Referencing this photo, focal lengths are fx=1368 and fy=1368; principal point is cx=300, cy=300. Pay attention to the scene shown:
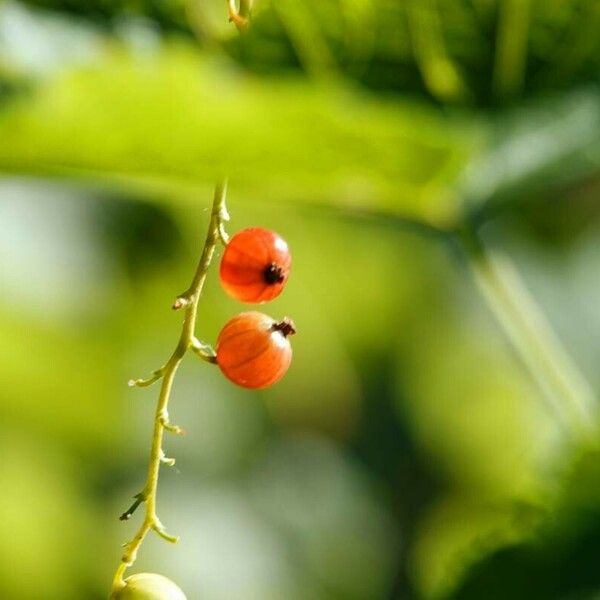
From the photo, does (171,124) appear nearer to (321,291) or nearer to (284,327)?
(284,327)

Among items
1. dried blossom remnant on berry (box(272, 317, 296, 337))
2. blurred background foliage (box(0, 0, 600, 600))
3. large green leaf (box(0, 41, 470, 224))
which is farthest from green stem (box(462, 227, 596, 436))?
dried blossom remnant on berry (box(272, 317, 296, 337))

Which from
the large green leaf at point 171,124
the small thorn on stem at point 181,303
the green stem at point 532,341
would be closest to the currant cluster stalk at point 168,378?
the small thorn on stem at point 181,303

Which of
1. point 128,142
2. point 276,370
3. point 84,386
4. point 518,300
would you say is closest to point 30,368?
point 84,386

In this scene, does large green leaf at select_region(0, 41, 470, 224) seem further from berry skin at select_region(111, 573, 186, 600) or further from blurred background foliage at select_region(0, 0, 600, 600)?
berry skin at select_region(111, 573, 186, 600)

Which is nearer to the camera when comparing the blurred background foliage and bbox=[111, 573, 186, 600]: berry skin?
bbox=[111, 573, 186, 600]: berry skin

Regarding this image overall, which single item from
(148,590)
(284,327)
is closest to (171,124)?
(284,327)

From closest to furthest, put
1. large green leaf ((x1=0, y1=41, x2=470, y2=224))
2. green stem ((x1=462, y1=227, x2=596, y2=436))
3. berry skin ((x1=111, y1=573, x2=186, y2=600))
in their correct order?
berry skin ((x1=111, y1=573, x2=186, y2=600))
large green leaf ((x1=0, y1=41, x2=470, y2=224))
green stem ((x1=462, y1=227, x2=596, y2=436))

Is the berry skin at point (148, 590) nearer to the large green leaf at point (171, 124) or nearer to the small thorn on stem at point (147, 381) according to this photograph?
the small thorn on stem at point (147, 381)
